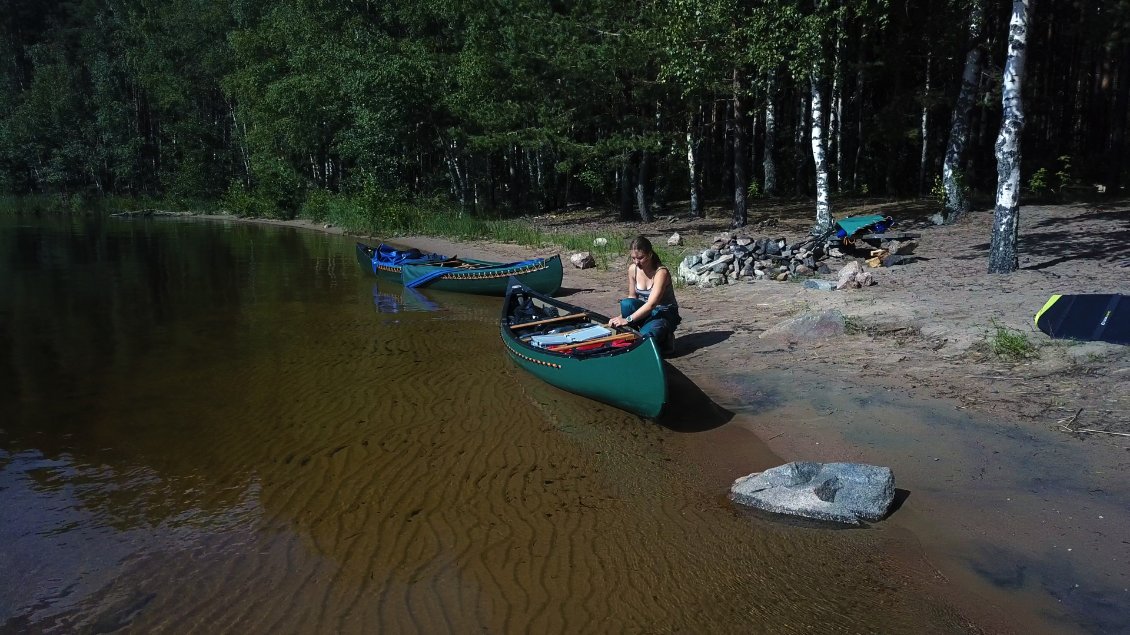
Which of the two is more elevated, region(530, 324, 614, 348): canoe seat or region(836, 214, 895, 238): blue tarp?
region(836, 214, 895, 238): blue tarp

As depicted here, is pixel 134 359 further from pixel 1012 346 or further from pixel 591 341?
pixel 1012 346

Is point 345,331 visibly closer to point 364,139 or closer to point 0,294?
point 0,294

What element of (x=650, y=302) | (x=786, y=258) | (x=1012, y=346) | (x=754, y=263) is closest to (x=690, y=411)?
(x=650, y=302)

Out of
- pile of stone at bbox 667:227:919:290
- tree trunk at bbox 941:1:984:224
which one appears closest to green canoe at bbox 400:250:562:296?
pile of stone at bbox 667:227:919:290

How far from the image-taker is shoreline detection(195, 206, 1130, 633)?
15.0 feet

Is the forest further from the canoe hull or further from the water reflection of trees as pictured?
the water reflection of trees

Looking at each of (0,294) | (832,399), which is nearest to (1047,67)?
(832,399)

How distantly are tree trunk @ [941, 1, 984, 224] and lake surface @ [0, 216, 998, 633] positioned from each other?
13.0 m

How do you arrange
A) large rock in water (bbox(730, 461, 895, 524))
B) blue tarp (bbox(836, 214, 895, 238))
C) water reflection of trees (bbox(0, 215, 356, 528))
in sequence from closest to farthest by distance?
large rock in water (bbox(730, 461, 895, 524)) → water reflection of trees (bbox(0, 215, 356, 528)) → blue tarp (bbox(836, 214, 895, 238))

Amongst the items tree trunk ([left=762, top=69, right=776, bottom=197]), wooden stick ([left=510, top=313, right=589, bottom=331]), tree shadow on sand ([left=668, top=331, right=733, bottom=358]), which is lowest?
tree shadow on sand ([left=668, top=331, right=733, bottom=358])

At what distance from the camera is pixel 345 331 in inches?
502

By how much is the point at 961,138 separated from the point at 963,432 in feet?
46.7

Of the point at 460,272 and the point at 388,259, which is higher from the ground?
the point at 388,259

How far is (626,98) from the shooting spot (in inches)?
924
